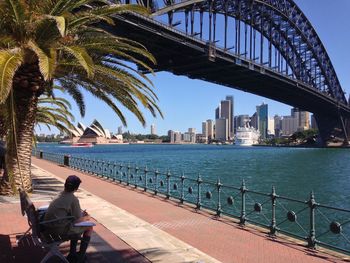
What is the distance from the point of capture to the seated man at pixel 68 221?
680 centimetres

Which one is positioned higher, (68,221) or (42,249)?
(68,221)

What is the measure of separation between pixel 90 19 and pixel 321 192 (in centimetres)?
1844

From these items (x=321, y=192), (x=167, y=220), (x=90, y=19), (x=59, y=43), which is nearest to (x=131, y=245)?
(x=167, y=220)

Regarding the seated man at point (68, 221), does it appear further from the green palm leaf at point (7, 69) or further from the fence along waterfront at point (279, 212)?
the fence along waterfront at point (279, 212)

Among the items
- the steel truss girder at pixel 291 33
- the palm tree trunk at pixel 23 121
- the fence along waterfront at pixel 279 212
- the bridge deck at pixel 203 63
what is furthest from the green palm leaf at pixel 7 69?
the steel truss girder at pixel 291 33

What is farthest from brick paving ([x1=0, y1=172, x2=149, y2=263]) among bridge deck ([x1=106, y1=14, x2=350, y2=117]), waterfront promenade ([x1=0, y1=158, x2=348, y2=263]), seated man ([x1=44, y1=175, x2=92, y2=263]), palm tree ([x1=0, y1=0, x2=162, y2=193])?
bridge deck ([x1=106, y1=14, x2=350, y2=117])

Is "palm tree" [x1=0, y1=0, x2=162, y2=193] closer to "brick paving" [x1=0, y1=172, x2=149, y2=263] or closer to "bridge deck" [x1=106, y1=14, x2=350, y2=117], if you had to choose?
"brick paving" [x1=0, y1=172, x2=149, y2=263]

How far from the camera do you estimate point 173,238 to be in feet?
30.7

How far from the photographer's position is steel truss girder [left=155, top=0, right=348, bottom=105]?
7625cm

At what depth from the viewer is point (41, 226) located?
681cm

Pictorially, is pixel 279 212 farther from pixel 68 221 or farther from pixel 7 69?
pixel 68 221

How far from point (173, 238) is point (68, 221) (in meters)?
3.04

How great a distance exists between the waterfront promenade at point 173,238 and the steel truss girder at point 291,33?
52936mm

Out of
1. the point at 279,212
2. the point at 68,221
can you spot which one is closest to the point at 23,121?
the point at 68,221
